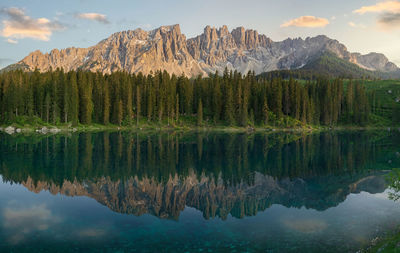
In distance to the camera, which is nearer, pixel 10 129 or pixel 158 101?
pixel 10 129

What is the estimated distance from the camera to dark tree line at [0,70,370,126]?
106062mm

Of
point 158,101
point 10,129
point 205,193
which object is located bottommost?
point 10,129

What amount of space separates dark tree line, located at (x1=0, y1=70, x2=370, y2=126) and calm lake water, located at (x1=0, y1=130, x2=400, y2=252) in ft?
219

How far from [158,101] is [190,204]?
334ft

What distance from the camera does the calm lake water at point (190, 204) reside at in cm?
1719

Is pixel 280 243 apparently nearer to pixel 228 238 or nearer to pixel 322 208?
pixel 228 238

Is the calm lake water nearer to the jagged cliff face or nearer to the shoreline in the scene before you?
the jagged cliff face

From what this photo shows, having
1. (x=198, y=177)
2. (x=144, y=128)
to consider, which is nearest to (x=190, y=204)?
(x=198, y=177)

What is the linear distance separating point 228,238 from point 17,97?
353 ft

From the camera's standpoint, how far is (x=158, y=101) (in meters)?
124

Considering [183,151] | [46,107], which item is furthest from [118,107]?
[183,151]

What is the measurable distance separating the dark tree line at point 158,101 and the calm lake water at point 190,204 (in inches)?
2630

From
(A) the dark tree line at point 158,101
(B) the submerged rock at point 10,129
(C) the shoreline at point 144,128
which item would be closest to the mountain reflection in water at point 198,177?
(B) the submerged rock at point 10,129

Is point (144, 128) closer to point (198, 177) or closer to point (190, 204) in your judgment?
point (198, 177)
